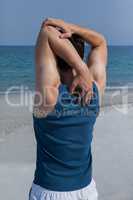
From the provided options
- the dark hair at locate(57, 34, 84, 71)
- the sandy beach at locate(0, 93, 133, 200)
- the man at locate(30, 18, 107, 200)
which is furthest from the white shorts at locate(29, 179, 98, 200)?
the sandy beach at locate(0, 93, 133, 200)

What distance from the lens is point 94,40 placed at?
2.10m

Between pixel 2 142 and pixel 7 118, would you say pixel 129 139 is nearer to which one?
pixel 2 142

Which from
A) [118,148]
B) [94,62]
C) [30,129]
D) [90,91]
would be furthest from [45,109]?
[30,129]

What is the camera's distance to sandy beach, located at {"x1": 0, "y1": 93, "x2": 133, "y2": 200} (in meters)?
4.21

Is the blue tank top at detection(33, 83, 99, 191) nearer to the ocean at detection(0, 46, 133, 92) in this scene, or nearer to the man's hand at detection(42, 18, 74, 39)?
the man's hand at detection(42, 18, 74, 39)

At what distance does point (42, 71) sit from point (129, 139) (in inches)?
167

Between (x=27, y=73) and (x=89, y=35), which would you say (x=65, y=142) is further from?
(x=27, y=73)

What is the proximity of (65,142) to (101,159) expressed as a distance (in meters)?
3.17

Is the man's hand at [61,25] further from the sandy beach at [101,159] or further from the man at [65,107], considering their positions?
the sandy beach at [101,159]

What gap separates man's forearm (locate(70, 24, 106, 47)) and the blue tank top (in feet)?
0.69

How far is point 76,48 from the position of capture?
1947 mm

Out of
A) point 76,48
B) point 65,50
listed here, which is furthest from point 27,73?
point 65,50

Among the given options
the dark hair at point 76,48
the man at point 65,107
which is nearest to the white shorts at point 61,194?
the man at point 65,107

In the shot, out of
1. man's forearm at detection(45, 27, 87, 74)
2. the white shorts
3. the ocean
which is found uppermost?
the ocean
